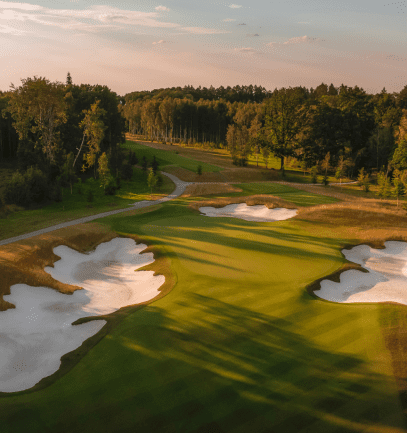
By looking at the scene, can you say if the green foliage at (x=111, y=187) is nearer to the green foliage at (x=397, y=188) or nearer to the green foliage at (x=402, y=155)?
the green foliage at (x=397, y=188)

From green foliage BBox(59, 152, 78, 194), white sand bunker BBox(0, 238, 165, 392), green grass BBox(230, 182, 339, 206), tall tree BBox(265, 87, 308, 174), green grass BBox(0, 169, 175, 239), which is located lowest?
white sand bunker BBox(0, 238, 165, 392)

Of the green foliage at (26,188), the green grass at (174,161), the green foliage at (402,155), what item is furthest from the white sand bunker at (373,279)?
the green grass at (174,161)

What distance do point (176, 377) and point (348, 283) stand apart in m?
14.3

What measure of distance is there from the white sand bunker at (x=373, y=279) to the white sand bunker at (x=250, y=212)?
12629 millimetres

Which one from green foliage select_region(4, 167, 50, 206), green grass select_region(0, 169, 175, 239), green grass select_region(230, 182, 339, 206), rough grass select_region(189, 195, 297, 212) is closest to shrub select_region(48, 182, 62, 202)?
green grass select_region(0, 169, 175, 239)

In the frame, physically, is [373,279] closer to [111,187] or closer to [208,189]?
[208,189]

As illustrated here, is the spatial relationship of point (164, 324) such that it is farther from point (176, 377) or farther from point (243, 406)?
point (243, 406)

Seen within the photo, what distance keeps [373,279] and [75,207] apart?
38.0 m

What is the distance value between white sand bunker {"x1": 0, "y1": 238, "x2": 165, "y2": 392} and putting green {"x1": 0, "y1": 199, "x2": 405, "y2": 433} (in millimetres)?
1967

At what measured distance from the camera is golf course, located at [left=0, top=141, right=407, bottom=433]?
9.95m

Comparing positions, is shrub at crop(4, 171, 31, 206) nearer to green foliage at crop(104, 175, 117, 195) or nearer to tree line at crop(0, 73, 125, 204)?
tree line at crop(0, 73, 125, 204)

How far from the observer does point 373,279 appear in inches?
887

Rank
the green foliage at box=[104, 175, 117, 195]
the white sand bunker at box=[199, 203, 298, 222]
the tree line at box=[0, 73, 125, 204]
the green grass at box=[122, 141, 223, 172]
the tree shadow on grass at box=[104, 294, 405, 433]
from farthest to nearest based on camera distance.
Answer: the green grass at box=[122, 141, 223, 172] → the green foliage at box=[104, 175, 117, 195] → the tree line at box=[0, 73, 125, 204] → the white sand bunker at box=[199, 203, 298, 222] → the tree shadow on grass at box=[104, 294, 405, 433]

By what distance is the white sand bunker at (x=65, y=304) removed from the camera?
13.9m
